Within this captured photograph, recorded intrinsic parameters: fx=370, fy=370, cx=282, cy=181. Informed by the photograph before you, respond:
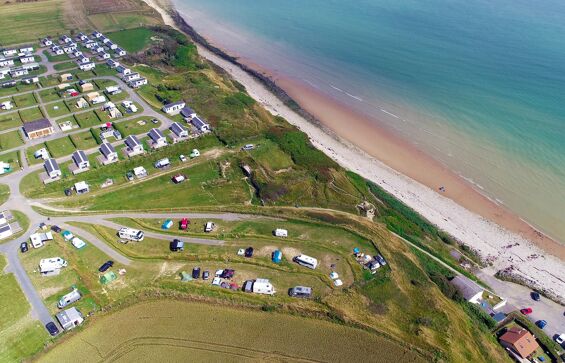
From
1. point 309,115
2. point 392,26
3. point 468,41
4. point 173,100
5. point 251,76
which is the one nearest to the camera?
point 173,100

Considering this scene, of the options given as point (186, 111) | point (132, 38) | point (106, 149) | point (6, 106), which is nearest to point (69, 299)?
point (106, 149)

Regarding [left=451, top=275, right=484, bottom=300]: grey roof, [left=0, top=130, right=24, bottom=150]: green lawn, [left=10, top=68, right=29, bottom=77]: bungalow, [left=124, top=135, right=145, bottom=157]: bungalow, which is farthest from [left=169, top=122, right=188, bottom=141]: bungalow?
[left=451, top=275, right=484, bottom=300]: grey roof

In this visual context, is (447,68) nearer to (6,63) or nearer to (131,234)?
(131,234)

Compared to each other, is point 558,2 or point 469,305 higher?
point 558,2

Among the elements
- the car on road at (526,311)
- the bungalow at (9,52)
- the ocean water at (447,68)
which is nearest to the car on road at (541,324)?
the car on road at (526,311)

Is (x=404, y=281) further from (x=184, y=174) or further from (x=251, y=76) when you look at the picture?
(x=251, y=76)

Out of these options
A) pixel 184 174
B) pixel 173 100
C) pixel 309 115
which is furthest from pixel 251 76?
pixel 184 174

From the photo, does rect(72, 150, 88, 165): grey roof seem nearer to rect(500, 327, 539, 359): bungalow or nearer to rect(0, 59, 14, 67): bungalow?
rect(0, 59, 14, 67): bungalow

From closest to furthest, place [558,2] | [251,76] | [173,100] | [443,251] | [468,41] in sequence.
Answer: [443,251] → [173,100] → [251,76] → [468,41] → [558,2]
